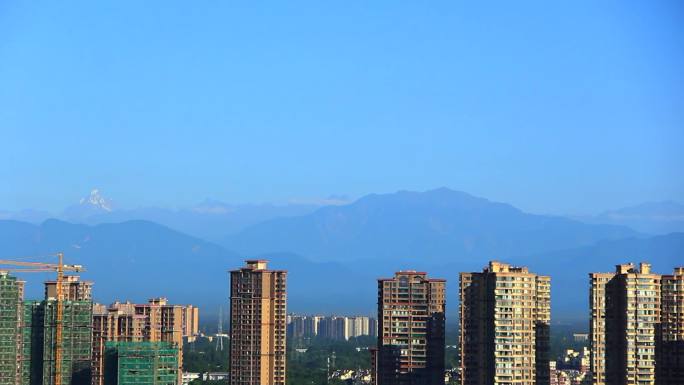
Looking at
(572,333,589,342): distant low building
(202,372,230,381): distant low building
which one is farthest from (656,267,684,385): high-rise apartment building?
(572,333,589,342): distant low building

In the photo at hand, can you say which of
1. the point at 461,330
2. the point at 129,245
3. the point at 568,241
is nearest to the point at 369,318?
the point at 461,330

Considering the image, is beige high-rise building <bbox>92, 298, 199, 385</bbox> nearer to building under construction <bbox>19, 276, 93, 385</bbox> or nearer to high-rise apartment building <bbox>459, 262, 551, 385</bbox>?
building under construction <bbox>19, 276, 93, 385</bbox>

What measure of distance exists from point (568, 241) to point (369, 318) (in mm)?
81334

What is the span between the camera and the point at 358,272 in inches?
6220

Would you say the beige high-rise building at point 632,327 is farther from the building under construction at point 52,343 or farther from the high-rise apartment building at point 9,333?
the high-rise apartment building at point 9,333

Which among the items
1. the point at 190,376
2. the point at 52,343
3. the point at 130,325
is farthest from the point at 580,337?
the point at 52,343

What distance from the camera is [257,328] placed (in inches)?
1542

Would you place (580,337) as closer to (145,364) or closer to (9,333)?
(9,333)

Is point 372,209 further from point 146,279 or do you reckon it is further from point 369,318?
point 369,318

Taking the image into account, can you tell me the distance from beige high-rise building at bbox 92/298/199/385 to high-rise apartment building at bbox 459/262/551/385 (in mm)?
6292

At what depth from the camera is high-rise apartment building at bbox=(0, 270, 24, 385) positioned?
34531 mm

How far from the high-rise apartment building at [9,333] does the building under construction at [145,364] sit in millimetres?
3425

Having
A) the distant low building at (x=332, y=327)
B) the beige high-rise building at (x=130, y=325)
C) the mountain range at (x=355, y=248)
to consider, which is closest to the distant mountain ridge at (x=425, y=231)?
the mountain range at (x=355, y=248)

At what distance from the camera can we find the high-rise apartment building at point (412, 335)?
36906 millimetres
